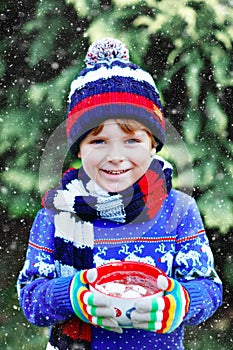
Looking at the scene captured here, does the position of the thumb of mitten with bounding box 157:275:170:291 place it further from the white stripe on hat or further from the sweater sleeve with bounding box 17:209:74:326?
the white stripe on hat

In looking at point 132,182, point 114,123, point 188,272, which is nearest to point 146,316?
point 188,272

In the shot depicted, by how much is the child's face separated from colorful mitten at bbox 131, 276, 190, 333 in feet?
1.10

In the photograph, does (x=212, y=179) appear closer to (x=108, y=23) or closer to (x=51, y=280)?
(x=108, y=23)

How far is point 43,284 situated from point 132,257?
263mm

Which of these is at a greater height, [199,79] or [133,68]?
[133,68]

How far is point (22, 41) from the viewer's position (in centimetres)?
321

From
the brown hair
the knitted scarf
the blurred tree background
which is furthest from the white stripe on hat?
the blurred tree background

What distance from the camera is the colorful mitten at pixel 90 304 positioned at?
1554 mm

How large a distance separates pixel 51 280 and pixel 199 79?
168cm

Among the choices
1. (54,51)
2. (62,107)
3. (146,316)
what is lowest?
(62,107)

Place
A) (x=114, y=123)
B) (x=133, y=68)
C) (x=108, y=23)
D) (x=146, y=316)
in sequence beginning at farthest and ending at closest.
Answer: (x=108, y=23), (x=133, y=68), (x=114, y=123), (x=146, y=316)

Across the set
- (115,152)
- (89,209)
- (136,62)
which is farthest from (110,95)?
(136,62)

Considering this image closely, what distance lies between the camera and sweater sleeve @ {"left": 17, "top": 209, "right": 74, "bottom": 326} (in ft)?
5.61

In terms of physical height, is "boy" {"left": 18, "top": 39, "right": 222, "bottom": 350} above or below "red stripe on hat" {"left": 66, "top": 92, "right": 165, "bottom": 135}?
below
